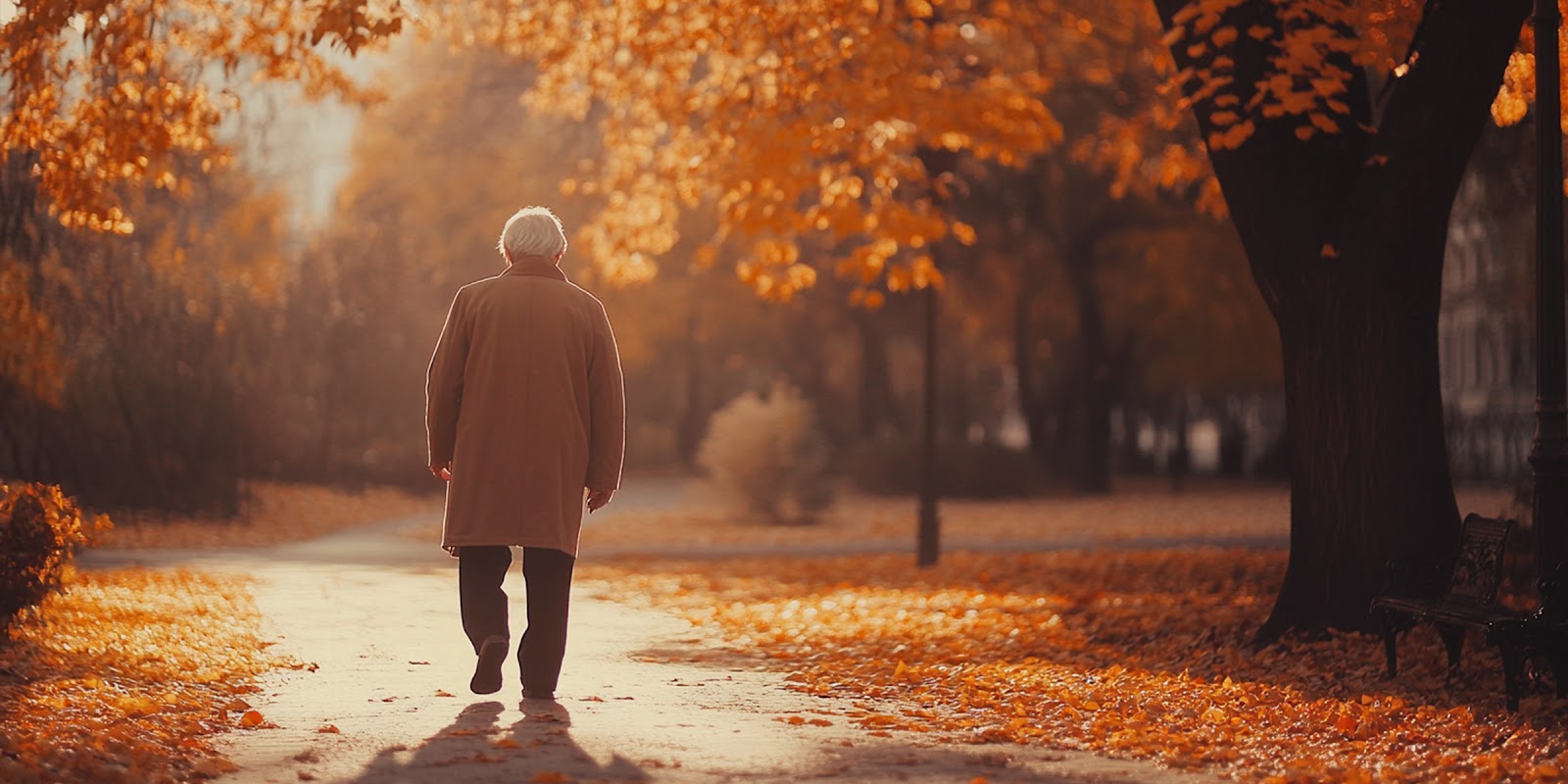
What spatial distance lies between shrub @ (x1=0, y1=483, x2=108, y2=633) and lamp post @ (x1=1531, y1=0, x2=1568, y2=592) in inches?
283

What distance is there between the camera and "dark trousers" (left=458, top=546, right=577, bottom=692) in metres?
7.71

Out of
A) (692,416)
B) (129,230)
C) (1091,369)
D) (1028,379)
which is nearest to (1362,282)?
(129,230)

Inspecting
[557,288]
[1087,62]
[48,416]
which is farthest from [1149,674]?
[1087,62]

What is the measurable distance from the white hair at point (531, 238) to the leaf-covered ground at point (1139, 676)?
7.67 feet

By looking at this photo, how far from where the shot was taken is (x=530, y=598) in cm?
773

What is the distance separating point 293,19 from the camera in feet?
44.4

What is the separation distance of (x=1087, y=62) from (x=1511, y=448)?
15.6 meters

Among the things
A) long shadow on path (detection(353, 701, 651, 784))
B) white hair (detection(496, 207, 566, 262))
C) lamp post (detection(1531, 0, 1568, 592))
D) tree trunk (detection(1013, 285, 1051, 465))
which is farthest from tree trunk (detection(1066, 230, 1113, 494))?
long shadow on path (detection(353, 701, 651, 784))

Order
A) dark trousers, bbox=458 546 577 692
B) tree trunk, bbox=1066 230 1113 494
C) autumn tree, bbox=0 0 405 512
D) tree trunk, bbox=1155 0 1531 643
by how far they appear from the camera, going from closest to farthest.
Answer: dark trousers, bbox=458 546 577 692 → tree trunk, bbox=1155 0 1531 643 → autumn tree, bbox=0 0 405 512 → tree trunk, bbox=1066 230 1113 494

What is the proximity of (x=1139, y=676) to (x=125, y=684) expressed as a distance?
4.81 m

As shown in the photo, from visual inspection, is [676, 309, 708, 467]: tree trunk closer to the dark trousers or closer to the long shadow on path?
the dark trousers

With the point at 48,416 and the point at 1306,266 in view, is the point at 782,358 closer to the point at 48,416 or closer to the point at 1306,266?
the point at 48,416

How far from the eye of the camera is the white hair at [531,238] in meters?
7.80

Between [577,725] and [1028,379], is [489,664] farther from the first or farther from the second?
[1028,379]
